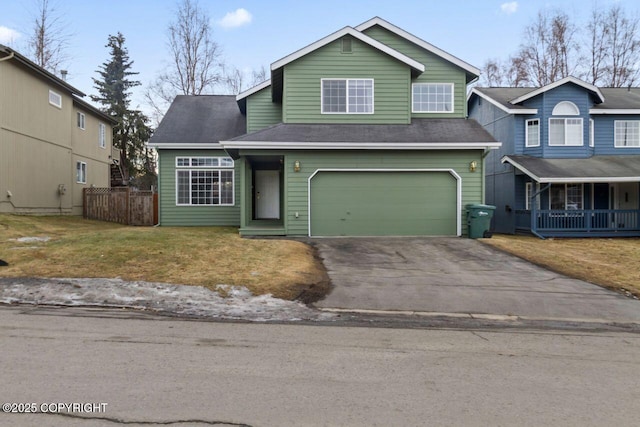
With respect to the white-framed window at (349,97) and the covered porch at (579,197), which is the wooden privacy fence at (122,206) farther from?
the covered porch at (579,197)

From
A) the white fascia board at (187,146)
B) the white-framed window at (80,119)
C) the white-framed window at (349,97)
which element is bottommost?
the white fascia board at (187,146)

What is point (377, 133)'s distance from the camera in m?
15.2

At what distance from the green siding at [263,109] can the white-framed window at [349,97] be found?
3.05 metres

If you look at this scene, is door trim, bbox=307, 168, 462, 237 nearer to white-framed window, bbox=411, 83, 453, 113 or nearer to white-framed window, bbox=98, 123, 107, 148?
white-framed window, bbox=411, 83, 453, 113

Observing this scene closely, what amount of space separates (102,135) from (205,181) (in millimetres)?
12666

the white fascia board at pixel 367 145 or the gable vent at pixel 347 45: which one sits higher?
the gable vent at pixel 347 45

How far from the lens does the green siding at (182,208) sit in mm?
18094

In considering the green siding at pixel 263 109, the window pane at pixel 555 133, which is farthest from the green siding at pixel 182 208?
the window pane at pixel 555 133

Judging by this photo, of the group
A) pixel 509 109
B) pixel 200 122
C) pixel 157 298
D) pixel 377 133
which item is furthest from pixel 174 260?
pixel 509 109

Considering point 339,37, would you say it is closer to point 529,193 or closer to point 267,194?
point 267,194

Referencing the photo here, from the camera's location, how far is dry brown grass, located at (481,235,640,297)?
9.77m

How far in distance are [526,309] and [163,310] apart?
19.4 feet

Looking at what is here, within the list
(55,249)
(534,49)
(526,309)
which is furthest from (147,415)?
(534,49)

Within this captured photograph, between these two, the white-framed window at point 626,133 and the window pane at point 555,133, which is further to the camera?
the white-framed window at point 626,133
